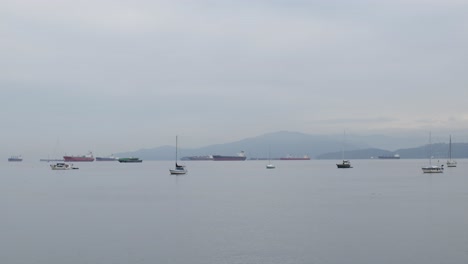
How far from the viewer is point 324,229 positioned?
1375 inches

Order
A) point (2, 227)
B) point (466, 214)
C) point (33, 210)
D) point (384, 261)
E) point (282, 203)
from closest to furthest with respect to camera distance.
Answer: point (384, 261), point (2, 227), point (466, 214), point (33, 210), point (282, 203)

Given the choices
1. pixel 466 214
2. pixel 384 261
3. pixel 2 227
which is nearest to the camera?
pixel 384 261

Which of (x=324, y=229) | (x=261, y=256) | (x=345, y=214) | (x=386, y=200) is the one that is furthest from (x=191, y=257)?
(x=386, y=200)

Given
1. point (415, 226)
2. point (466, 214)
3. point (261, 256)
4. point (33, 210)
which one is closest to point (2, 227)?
point (33, 210)

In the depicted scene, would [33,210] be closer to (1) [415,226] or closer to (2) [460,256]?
(1) [415,226]

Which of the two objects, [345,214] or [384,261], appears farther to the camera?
[345,214]

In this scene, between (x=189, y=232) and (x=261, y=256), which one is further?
(x=189, y=232)

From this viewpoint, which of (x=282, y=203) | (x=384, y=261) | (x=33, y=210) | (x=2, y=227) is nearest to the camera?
(x=384, y=261)

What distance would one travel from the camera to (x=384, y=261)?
2488cm

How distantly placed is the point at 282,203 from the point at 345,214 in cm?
1084

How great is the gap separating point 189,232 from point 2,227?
13.6 metres

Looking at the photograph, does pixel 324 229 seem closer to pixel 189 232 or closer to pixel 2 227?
pixel 189 232

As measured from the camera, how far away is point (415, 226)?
35.8 metres

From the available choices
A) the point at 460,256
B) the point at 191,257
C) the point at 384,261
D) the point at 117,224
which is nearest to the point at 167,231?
the point at 117,224
